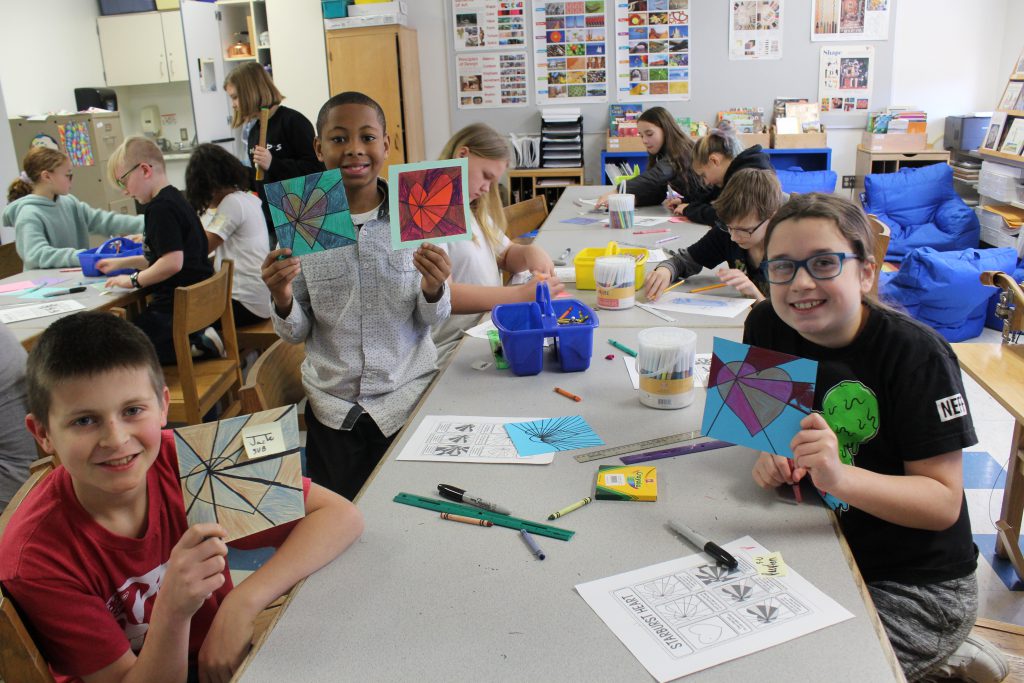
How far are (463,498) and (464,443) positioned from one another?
22cm

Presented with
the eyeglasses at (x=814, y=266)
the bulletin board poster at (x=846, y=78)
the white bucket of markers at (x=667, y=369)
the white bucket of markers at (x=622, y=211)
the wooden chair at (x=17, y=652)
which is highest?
the bulletin board poster at (x=846, y=78)

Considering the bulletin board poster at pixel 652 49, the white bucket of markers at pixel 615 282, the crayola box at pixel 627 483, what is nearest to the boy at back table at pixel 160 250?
the white bucket of markers at pixel 615 282

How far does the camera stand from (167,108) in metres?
7.89

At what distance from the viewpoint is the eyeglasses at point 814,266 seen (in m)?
1.25

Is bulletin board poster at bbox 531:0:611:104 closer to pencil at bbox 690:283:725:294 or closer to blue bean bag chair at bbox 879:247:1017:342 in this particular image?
blue bean bag chair at bbox 879:247:1017:342

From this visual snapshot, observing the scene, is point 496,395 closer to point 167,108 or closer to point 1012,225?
point 1012,225

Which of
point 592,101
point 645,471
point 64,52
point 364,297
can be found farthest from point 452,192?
point 64,52

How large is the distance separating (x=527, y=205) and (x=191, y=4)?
4.34m

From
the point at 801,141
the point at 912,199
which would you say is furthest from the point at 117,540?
the point at 801,141

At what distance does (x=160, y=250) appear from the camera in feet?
10.2

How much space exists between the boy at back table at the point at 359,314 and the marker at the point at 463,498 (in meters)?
0.64

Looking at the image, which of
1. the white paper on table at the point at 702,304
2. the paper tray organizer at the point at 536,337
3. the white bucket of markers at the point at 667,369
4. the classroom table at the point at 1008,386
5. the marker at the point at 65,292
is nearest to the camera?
the white bucket of markers at the point at 667,369

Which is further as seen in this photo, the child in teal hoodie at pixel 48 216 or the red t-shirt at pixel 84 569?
the child in teal hoodie at pixel 48 216

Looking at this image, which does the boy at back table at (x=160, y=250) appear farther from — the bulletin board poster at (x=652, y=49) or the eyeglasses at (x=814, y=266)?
the bulletin board poster at (x=652, y=49)
